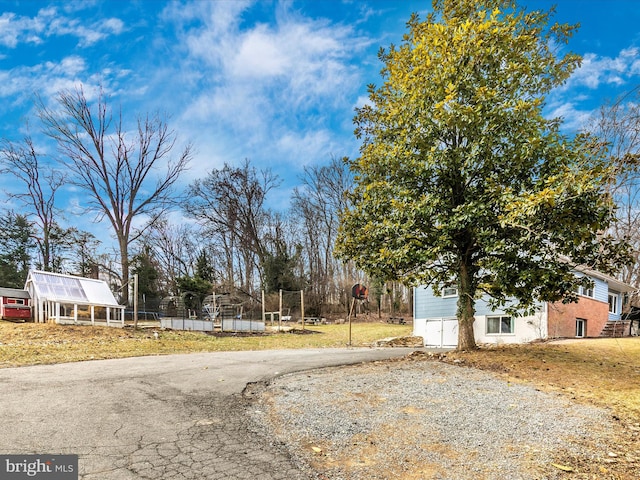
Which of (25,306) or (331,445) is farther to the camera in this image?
(25,306)

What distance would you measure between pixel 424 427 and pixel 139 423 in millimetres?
3446

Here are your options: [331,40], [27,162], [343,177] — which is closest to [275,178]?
[343,177]

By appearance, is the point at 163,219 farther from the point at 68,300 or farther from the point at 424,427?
the point at 424,427

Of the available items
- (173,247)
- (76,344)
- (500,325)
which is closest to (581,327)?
(500,325)

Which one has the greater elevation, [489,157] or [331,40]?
[331,40]

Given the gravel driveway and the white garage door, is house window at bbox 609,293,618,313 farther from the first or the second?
the gravel driveway

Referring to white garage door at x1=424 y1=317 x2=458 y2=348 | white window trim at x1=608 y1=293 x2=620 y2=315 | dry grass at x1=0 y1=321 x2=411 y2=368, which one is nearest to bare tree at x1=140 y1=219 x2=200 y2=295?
dry grass at x1=0 y1=321 x2=411 y2=368

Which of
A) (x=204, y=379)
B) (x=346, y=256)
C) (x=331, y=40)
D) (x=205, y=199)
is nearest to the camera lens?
(x=204, y=379)

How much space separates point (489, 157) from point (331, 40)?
6.76m

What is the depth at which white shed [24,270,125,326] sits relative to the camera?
17.1 meters

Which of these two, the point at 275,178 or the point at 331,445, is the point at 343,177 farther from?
the point at 331,445

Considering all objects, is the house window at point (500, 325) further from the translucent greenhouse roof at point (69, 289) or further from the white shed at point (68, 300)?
the translucent greenhouse roof at point (69, 289)

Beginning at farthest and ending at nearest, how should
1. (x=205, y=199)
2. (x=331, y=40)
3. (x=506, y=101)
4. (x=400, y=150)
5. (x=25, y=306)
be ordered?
(x=205, y=199)
(x=25, y=306)
(x=331, y=40)
(x=400, y=150)
(x=506, y=101)

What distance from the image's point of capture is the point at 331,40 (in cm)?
1267
